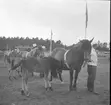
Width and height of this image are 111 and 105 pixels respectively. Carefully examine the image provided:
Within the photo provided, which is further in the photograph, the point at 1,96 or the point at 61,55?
the point at 61,55

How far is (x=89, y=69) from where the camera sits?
6082 millimetres

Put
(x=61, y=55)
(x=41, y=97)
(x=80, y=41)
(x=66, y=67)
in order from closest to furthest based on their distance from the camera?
1. (x=41, y=97)
2. (x=80, y=41)
3. (x=66, y=67)
4. (x=61, y=55)

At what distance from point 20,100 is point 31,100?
320 millimetres

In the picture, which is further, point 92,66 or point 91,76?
point 91,76

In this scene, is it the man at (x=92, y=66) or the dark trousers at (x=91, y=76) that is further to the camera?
the dark trousers at (x=91, y=76)

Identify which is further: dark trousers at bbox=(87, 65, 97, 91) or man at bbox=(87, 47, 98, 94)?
dark trousers at bbox=(87, 65, 97, 91)

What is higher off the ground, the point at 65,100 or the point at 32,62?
the point at 32,62

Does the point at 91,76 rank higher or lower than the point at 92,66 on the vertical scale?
lower

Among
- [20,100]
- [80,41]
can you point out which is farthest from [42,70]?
[80,41]

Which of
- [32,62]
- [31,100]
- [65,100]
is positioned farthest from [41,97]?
[32,62]

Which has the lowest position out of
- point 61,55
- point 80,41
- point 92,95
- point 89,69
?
point 92,95

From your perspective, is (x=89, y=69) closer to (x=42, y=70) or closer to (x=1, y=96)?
(x=42, y=70)

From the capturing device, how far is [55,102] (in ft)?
15.6

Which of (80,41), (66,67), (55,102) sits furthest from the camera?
(66,67)
